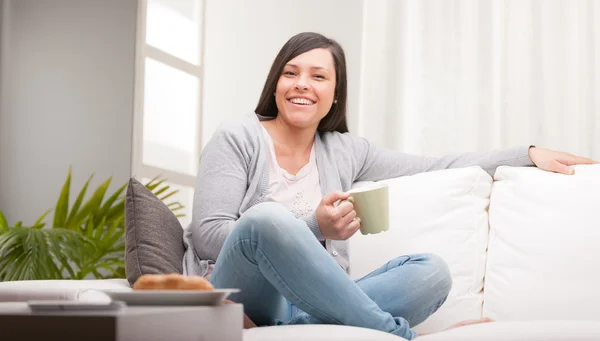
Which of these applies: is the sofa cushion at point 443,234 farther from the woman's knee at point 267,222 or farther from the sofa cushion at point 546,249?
the woman's knee at point 267,222

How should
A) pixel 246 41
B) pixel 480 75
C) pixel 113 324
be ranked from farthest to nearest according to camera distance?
pixel 246 41, pixel 480 75, pixel 113 324

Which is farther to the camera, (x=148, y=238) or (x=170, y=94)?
(x=170, y=94)

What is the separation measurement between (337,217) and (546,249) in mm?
677

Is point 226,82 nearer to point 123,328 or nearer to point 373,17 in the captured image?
point 373,17

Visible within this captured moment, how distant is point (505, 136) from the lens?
292 centimetres

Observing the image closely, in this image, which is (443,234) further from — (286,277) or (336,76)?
(286,277)

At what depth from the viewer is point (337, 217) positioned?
176 centimetres

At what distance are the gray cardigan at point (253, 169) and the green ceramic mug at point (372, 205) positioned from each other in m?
0.13

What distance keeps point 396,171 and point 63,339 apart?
1676 mm

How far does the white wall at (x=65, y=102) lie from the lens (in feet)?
14.6

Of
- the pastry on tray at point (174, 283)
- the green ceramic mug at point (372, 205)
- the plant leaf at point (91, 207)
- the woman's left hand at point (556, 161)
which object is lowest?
the pastry on tray at point (174, 283)

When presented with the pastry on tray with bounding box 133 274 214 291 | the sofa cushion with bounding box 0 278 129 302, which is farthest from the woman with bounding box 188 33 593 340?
the pastry on tray with bounding box 133 274 214 291

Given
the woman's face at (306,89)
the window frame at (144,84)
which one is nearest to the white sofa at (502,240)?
the woman's face at (306,89)

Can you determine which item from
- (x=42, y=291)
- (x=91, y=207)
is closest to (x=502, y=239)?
(x=42, y=291)
